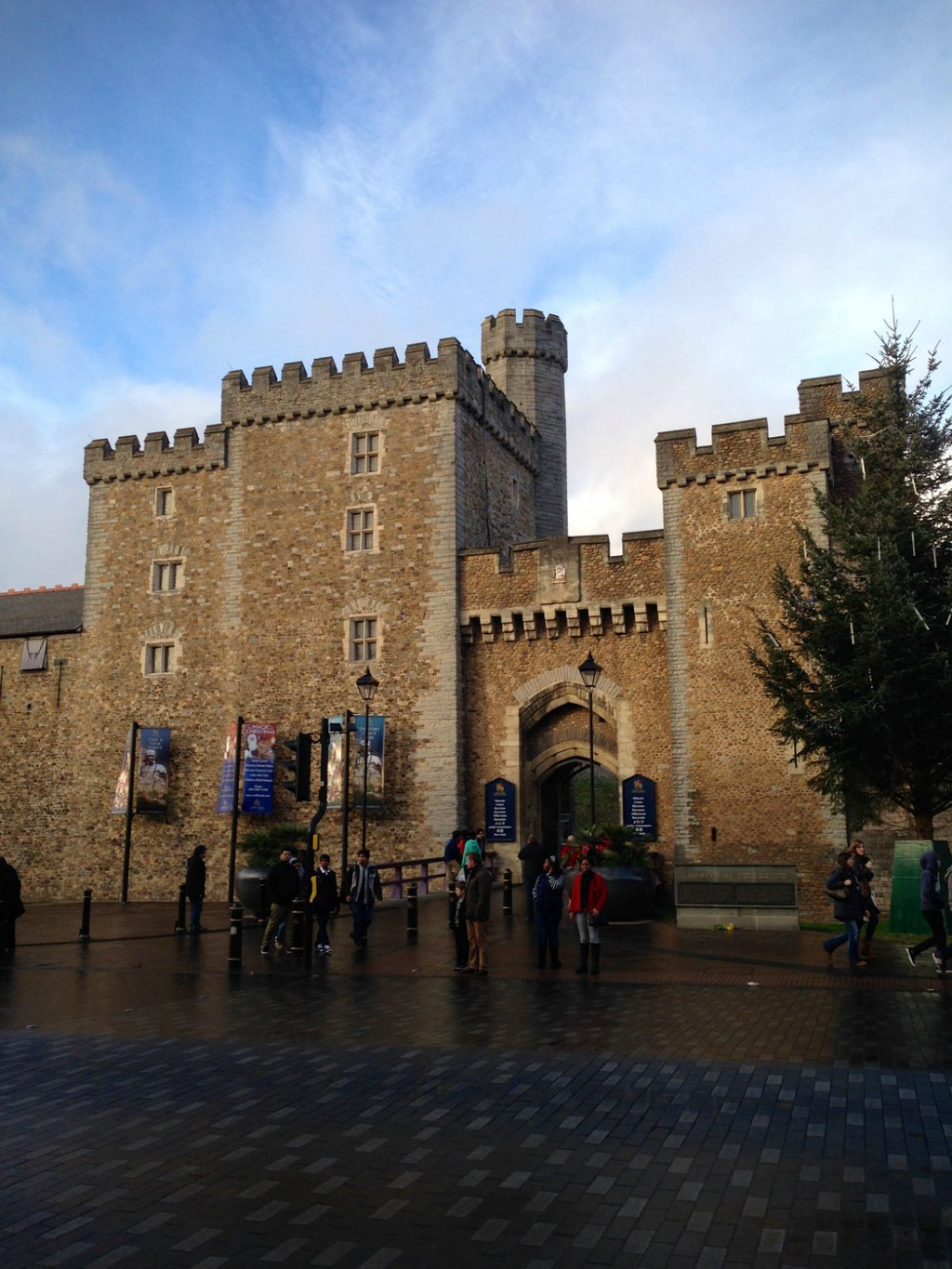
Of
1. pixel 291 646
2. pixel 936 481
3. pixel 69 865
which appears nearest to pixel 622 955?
pixel 936 481

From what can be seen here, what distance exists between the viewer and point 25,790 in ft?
107

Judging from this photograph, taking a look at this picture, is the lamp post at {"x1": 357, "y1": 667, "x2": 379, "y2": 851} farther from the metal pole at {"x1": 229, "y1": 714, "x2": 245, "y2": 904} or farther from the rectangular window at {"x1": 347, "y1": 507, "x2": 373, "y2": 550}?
the rectangular window at {"x1": 347, "y1": 507, "x2": 373, "y2": 550}

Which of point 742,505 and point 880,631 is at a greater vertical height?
point 742,505

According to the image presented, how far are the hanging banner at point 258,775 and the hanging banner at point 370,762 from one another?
8.43ft

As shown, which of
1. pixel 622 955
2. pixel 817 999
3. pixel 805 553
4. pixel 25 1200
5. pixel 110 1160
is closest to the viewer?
pixel 25 1200

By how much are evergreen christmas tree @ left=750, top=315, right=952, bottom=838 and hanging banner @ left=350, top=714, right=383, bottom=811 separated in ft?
32.9

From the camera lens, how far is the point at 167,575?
3192cm

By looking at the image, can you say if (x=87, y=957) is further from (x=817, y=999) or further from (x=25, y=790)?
(x=25, y=790)

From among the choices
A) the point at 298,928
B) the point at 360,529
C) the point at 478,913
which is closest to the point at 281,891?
the point at 298,928

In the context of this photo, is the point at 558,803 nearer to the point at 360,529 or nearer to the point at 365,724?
the point at 365,724

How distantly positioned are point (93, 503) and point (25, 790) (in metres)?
9.17

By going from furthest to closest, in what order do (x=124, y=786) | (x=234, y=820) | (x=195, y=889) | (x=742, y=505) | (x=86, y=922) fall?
(x=124, y=786) < (x=742, y=505) < (x=234, y=820) < (x=195, y=889) < (x=86, y=922)

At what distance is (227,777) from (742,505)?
15568 mm

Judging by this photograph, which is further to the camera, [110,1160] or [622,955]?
[622,955]
